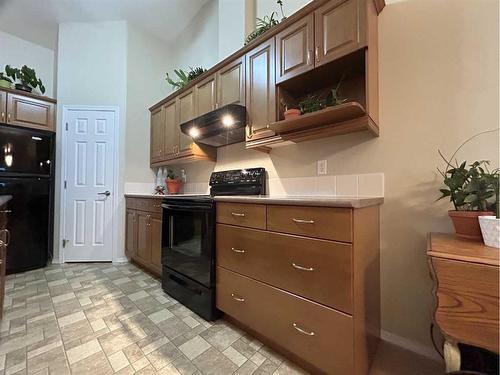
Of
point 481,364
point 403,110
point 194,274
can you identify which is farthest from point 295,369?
point 403,110

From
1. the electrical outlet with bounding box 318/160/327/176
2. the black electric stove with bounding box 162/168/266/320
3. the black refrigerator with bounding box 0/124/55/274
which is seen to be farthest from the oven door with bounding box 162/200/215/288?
the black refrigerator with bounding box 0/124/55/274

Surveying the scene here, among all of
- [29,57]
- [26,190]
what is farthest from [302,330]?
[29,57]

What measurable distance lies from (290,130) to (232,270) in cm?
109

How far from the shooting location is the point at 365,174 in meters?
1.55

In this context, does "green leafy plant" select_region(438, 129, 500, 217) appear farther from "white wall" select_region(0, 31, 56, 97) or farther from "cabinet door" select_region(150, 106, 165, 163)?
"white wall" select_region(0, 31, 56, 97)

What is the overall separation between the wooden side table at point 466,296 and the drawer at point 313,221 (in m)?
0.32

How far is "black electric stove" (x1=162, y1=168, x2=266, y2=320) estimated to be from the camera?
5.53 ft

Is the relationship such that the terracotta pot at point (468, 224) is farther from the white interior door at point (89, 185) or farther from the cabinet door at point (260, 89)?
the white interior door at point (89, 185)

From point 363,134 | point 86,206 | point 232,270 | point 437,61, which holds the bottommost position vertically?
point 232,270

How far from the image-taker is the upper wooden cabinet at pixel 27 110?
272 cm

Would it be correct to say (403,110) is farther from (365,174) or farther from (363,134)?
(365,174)

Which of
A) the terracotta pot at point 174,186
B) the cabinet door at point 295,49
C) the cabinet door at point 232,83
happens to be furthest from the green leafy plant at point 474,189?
the terracotta pot at point 174,186

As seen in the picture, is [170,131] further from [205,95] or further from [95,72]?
[95,72]

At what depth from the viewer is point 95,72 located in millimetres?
3211
